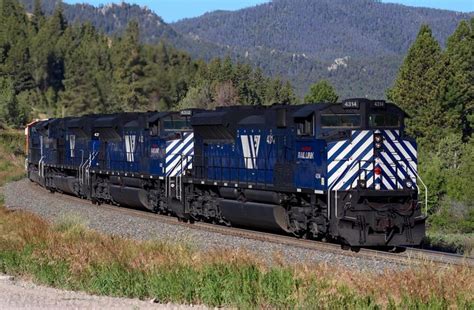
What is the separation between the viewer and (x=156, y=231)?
2127 cm

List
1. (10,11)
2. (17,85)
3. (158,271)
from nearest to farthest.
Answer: (158,271) < (17,85) < (10,11)

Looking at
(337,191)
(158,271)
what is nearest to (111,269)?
(158,271)

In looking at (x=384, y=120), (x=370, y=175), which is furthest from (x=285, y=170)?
(x=384, y=120)

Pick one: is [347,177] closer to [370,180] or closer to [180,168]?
[370,180]

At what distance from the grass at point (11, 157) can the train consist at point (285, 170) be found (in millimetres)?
22952

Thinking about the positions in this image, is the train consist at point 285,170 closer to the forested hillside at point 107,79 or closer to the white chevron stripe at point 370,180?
the white chevron stripe at point 370,180

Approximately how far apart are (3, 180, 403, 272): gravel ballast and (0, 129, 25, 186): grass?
52.1ft

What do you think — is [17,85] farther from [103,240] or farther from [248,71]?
[103,240]

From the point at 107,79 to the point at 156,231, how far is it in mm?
116072

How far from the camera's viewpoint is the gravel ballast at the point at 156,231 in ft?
49.9

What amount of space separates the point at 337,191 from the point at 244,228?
598cm

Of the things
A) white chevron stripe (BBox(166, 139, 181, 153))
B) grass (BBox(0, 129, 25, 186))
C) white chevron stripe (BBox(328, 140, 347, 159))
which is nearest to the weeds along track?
white chevron stripe (BBox(328, 140, 347, 159))

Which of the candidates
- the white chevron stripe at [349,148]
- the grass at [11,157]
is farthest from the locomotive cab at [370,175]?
the grass at [11,157]

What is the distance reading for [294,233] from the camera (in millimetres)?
19266
